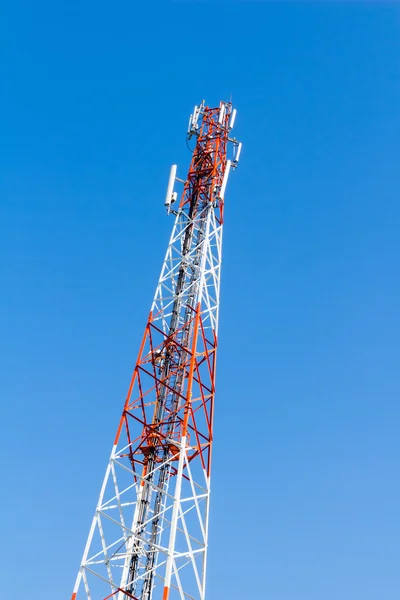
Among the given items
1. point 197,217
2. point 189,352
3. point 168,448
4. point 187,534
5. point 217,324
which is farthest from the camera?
point 197,217

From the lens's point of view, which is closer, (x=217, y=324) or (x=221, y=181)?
(x=217, y=324)

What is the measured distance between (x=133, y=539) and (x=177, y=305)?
40.6 feet

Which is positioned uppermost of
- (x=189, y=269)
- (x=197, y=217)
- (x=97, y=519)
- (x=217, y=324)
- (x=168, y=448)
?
(x=197, y=217)

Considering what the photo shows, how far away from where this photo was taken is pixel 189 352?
3334cm

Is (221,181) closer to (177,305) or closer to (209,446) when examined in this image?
(177,305)

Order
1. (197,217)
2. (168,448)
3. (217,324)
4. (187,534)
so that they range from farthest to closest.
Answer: (197,217) < (217,324) < (168,448) < (187,534)

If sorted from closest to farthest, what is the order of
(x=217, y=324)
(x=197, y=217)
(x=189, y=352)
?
1. (x=189, y=352)
2. (x=217, y=324)
3. (x=197, y=217)

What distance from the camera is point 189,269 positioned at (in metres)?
37.2

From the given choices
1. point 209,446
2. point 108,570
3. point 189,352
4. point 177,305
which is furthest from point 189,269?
point 108,570

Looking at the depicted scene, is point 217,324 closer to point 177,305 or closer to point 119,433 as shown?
point 177,305

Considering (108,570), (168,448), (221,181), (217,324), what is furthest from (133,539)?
(221,181)

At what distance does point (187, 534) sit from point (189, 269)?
48.8 feet

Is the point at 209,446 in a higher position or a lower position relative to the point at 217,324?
lower

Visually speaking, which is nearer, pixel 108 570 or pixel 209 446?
pixel 108 570
